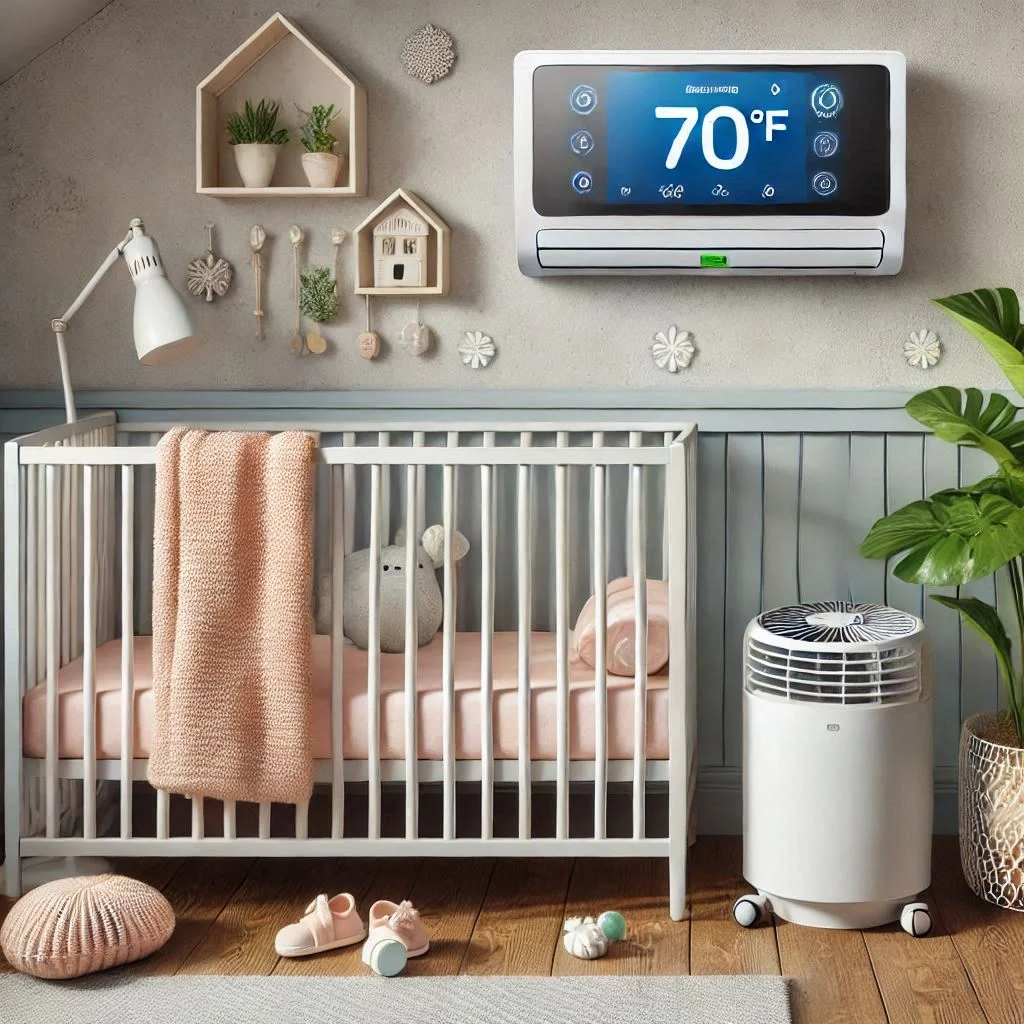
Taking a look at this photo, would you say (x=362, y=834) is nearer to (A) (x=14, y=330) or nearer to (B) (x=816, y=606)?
(B) (x=816, y=606)

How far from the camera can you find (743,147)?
2.49 m

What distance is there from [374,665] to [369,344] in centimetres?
75

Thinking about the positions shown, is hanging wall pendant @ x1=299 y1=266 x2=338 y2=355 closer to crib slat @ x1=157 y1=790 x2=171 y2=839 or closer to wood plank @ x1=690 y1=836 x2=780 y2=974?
crib slat @ x1=157 y1=790 x2=171 y2=839

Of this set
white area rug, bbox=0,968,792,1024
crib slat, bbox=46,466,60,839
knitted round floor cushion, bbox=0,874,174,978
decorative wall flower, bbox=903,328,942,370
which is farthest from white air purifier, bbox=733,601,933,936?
crib slat, bbox=46,466,60,839

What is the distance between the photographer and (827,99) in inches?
96.8

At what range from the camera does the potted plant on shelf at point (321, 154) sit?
8.31 feet

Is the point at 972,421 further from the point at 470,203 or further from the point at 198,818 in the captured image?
the point at 198,818

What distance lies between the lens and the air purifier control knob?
2164mm

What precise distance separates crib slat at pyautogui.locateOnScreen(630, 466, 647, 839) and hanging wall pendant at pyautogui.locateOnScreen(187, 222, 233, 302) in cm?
101

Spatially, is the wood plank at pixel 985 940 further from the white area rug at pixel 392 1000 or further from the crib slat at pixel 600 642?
the crib slat at pixel 600 642

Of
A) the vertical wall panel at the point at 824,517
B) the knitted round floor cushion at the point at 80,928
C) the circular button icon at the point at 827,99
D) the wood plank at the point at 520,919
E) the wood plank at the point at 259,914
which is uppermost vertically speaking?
the circular button icon at the point at 827,99

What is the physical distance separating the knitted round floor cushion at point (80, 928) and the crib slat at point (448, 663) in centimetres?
50

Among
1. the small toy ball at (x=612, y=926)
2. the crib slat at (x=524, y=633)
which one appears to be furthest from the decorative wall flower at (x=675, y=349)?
the small toy ball at (x=612, y=926)

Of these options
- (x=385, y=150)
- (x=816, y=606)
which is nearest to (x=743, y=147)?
(x=385, y=150)
